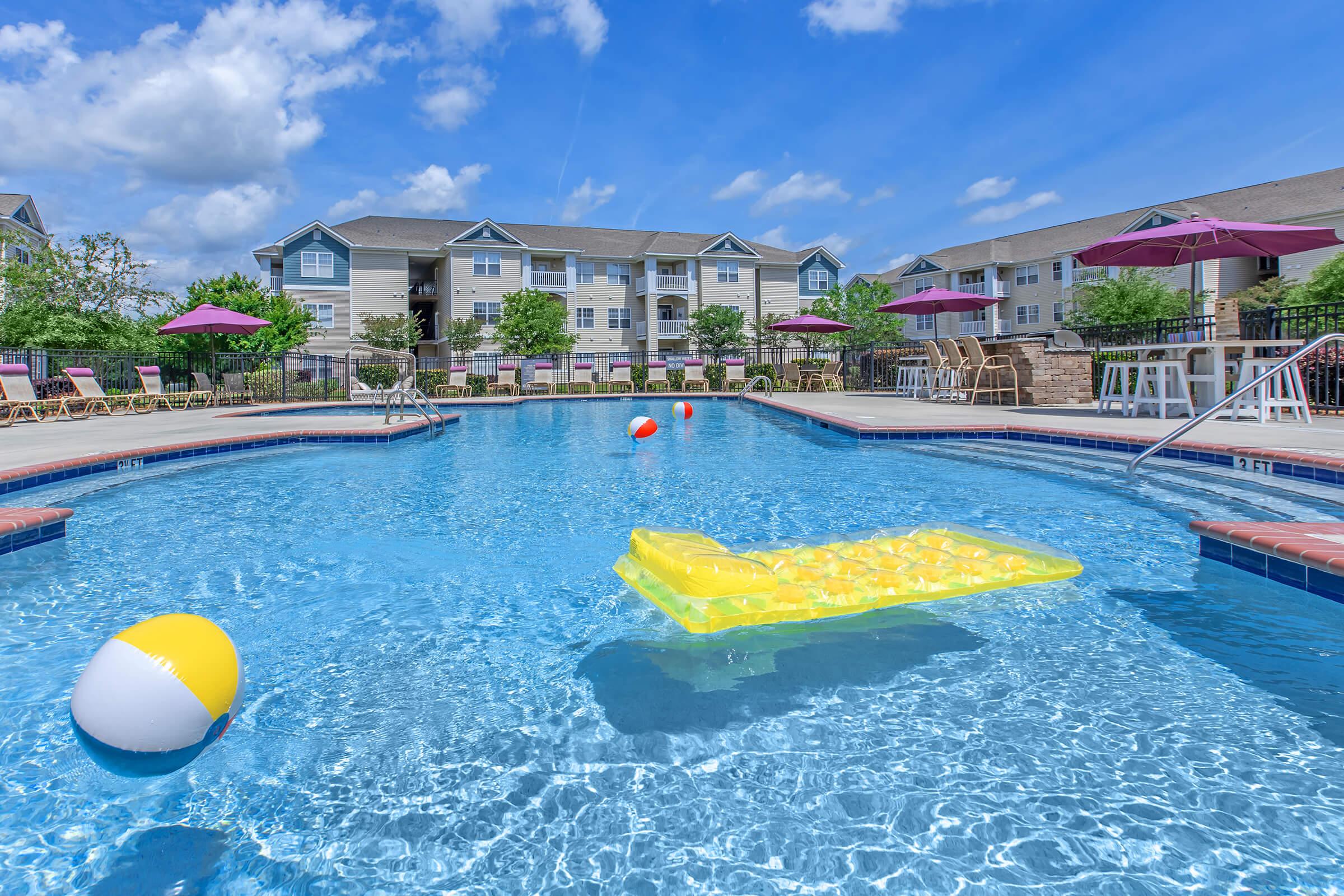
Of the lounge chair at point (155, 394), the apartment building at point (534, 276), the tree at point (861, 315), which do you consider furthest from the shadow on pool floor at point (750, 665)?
the apartment building at point (534, 276)

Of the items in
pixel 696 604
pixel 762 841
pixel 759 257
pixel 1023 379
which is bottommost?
pixel 762 841

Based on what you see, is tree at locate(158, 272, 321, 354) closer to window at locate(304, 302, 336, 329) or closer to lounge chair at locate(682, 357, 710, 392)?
window at locate(304, 302, 336, 329)

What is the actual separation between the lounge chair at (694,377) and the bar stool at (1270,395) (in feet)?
53.6

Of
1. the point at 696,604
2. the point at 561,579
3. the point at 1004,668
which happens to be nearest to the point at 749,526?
the point at 561,579

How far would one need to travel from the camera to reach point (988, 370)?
15336 mm

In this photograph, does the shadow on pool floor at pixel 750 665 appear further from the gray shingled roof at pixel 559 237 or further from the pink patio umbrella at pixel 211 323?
the gray shingled roof at pixel 559 237

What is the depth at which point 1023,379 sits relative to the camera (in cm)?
1466

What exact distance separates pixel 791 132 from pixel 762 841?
25952mm

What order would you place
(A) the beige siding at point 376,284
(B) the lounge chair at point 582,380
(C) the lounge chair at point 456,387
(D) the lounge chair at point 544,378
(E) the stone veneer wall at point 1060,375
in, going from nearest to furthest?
(E) the stone veneer wall at point 1060,375, (C) the lounge chair at point 456,387, (B) the lounge chair at point 582,380, (D) the lounge chair at point 544,378, (A) the beige siding at point 376,284

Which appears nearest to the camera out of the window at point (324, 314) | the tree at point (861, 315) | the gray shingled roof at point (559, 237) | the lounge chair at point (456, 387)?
the lounge chair at point (456, 387)

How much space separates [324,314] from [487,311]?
26.5 feet

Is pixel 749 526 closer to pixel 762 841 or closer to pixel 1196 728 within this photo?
pixel 1196 728

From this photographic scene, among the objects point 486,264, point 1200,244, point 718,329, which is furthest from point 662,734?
point 486,264

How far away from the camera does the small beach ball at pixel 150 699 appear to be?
2021 mm
